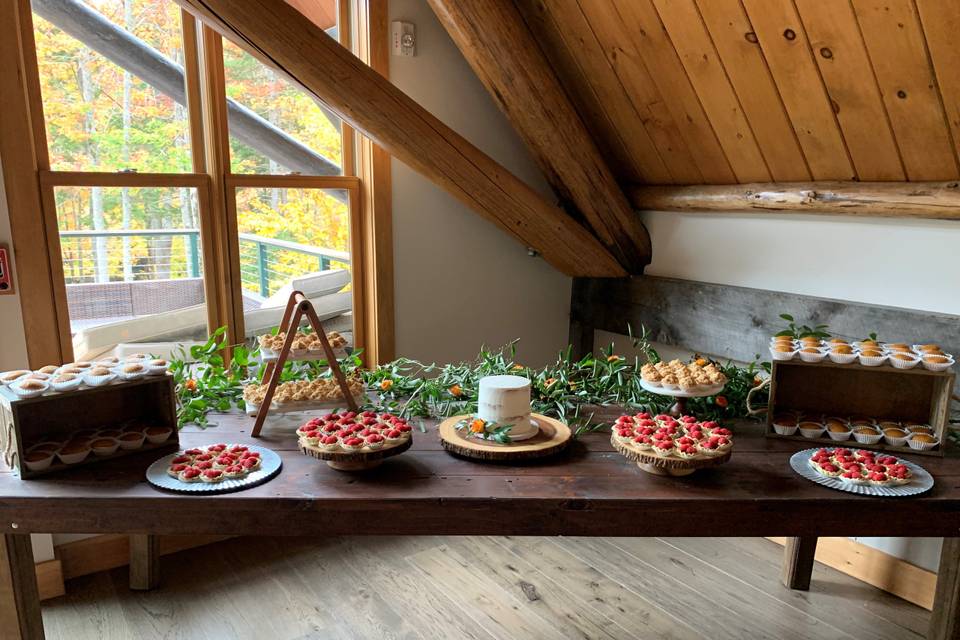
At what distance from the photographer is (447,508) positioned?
1.47 metres

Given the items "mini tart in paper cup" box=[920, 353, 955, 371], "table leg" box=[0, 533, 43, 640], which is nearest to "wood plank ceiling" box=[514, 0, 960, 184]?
"mini tart in paper cup" box=[920, 353, 955, 371]

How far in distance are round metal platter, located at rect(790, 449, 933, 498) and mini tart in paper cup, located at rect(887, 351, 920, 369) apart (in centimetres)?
24

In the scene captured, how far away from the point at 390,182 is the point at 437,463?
1.51 m

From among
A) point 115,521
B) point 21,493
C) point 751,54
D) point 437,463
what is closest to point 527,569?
point 437,463

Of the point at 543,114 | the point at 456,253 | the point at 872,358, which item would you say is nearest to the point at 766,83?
the point at 543,114

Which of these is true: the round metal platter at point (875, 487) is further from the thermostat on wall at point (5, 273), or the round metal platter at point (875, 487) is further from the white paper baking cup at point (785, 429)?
the thermostat on wall at point (5, 273)

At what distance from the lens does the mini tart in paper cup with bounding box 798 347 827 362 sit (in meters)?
1.72

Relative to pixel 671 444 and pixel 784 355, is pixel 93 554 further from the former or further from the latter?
pixel 784 355

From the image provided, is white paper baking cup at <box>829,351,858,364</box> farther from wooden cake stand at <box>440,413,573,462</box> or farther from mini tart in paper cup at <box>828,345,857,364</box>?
wooden cake stand at <box>440,413,573,462</box>

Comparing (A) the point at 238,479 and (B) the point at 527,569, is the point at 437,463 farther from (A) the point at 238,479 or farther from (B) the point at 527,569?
(B) the point at 527,569

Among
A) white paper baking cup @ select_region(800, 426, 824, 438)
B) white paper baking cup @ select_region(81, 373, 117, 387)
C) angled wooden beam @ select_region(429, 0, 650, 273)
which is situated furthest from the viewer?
angled wooden beam @ select_region(429, 0, 650, 273)

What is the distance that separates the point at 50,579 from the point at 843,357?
2594mm

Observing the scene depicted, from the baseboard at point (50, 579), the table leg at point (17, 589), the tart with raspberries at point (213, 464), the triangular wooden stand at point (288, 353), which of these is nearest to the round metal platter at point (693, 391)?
the triangular wooden stand at point (288, 353)

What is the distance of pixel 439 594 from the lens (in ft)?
7.69
